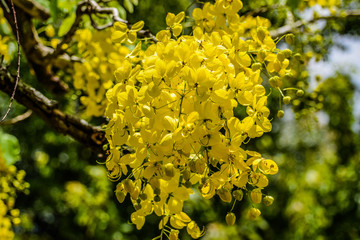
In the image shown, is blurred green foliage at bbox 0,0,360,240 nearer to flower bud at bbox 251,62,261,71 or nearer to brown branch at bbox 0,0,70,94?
brown branch at bbox 0,0,70,94

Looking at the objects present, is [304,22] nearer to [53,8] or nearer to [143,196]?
[53,8]

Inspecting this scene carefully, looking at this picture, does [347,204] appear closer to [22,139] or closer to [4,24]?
[22,139]

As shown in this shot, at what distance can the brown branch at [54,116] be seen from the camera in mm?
1406

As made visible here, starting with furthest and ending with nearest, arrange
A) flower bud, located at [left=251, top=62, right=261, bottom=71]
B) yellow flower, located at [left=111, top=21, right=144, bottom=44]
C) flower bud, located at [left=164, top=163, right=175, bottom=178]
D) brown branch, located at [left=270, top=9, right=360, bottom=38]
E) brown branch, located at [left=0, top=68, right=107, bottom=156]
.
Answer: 1. brown branch, located at [left=270, top=9, right=360, bottom=38]
2. brown branch, located at [left=0, top=68, right=107, bottom=156]
3. yellow flower, located at [left=111, top=21, right=144, bottom=44]
4. flower bud, located at [left=251, top=62, right=261, bottom=71]
5. flower bud, located at [left=164, top=163, right=175, bottom=178]

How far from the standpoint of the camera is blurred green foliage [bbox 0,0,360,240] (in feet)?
12.2

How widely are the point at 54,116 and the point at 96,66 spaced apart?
350 millimetres

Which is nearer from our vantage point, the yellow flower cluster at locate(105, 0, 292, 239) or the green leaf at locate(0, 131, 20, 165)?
the yellow flower cluster at locate(105, 0, 292, 239)

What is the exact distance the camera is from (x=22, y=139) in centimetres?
481

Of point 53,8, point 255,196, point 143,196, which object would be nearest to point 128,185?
point 143,196

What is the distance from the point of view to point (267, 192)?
554 cm

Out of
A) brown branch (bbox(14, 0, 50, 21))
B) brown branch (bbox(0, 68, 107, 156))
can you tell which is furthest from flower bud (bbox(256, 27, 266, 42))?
brown branch (bbox(14, 0, 50, 21))

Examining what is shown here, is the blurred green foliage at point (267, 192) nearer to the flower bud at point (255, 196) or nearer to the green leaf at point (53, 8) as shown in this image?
the green leaf at point (53, 8)

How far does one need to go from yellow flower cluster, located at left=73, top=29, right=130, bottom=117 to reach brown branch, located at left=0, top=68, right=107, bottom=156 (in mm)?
210

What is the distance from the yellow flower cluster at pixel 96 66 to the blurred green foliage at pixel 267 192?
457 millimetres
